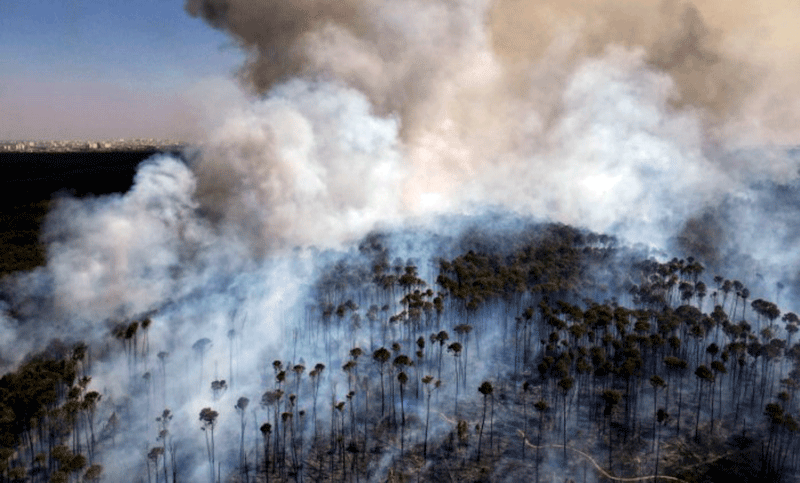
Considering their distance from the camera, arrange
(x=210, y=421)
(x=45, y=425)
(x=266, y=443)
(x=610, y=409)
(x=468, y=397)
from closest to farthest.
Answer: (x=210, y=421), (x=266, y=443), (x=45, y=425), (x=610, y=409), (x=468, y=397)

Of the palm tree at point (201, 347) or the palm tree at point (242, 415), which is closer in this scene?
the palm tree at point (242, 415)

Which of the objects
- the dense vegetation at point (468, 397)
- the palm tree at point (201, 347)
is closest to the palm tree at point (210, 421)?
the dense vegetation at point (468, 397)

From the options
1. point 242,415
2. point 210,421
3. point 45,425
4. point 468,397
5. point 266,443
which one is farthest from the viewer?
point 468,397

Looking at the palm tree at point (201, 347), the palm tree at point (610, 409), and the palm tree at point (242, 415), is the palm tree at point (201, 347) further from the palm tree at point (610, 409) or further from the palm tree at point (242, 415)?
the palm tree at point (610, 409)

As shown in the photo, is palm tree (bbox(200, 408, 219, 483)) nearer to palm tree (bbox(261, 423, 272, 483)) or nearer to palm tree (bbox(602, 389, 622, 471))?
palm tree (bbox(261, 423, 272, 483))

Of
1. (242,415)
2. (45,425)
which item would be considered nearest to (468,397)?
(242,415)

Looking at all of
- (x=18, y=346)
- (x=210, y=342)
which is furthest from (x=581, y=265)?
(x=18, y=346)

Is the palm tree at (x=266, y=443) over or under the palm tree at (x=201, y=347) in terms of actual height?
under

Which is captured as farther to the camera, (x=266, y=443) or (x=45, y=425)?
(x=45, y=425)

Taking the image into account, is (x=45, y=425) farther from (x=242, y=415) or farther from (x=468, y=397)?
(x=468, y=397)

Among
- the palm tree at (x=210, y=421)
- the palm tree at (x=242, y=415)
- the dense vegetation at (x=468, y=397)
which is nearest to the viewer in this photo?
the palm tree at (x=210, y=421)
